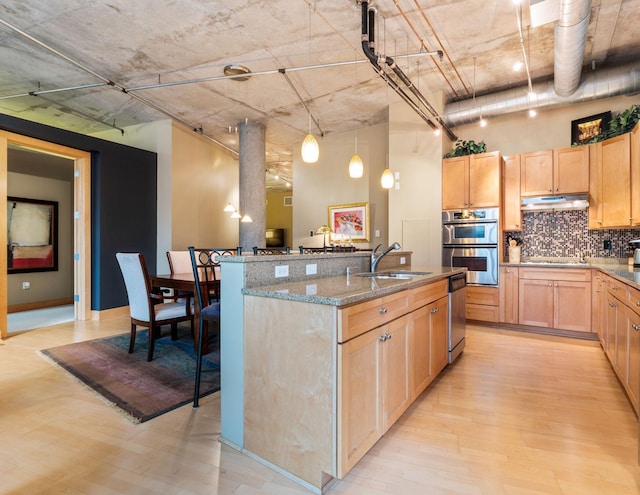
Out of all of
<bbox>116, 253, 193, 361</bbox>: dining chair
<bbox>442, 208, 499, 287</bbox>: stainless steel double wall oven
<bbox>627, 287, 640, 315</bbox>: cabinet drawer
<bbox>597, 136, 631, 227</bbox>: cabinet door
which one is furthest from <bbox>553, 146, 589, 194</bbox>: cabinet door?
<bbox>116, 253, 193, 361</bbox>: dining chair

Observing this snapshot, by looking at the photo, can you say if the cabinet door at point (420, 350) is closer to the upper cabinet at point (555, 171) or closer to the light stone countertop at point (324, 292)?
the light stone countertop at point (324, 292)

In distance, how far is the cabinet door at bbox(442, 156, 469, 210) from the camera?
481 centimetres

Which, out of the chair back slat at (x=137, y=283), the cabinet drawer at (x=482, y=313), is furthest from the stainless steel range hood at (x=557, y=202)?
the chair back slat at (x=137, y=283)

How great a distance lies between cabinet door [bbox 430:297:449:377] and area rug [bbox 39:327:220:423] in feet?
5.44

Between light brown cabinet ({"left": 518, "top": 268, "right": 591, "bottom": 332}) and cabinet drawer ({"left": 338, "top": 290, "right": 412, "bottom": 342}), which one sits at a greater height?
cabinet drawer ({"left": 338, "top": 290, "right": 412, "bottom": 342})

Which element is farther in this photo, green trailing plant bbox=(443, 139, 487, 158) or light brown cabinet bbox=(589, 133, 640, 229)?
green trailing plant bbox=(443, 139, 487, 158)

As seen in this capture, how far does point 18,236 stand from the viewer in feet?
19.3

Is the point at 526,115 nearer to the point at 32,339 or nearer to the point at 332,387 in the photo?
the point at 332,387

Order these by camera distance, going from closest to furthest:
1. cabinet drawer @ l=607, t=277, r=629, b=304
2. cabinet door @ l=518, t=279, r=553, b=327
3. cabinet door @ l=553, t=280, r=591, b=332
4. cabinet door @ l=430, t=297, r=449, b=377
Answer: cabinet drawer @ l=607, t=277, r=629, b=304, cabinet door @ l=430, t=297, r=449, b=377, cabinet door @ l=553, t=280, r=591, b=332, cabinet door @ l=518, t=279, r=553, b=327

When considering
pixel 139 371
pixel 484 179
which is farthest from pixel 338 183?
pixel 139 371

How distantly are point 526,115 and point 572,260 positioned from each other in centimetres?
214

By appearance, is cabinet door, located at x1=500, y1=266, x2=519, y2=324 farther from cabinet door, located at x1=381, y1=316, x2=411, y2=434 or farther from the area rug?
the area rug

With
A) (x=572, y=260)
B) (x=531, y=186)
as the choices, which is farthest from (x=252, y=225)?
(x=572, y=260)

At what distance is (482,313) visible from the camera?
183 inches
